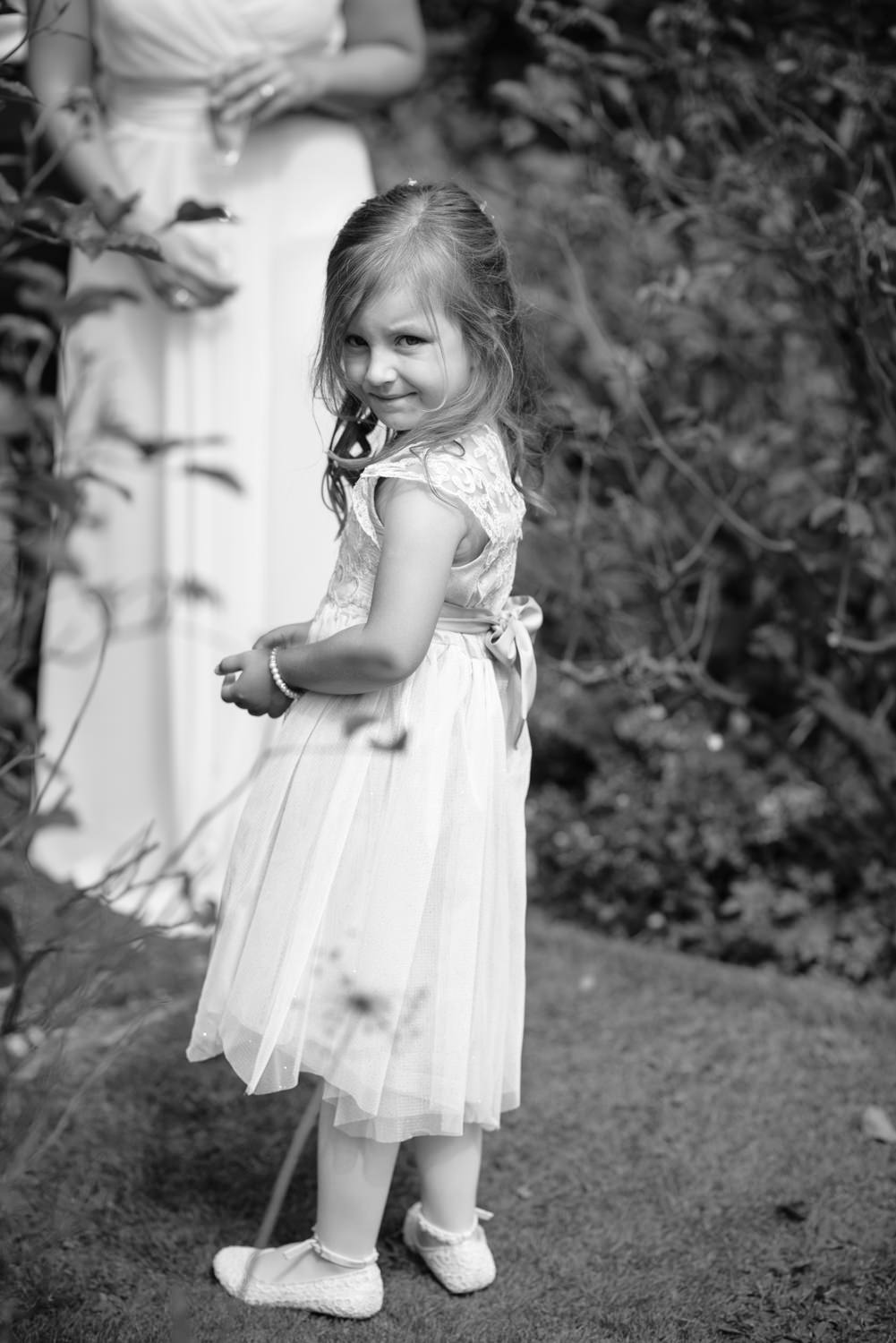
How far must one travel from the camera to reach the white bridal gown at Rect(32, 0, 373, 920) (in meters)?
2.88

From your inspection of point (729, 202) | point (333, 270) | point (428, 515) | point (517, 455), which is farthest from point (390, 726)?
point (729, 202)

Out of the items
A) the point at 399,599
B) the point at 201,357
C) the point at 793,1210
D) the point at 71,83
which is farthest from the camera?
the point at 201,357

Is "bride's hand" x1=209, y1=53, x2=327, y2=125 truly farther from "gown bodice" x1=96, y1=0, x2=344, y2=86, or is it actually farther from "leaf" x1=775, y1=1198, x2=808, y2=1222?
"leaf" x1=775, y1=1198, x2=808, y2=1222

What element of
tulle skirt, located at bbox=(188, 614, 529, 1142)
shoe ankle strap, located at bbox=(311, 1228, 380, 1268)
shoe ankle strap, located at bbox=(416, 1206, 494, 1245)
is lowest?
shoe ankle strap, located at bbox=(416, 1206, 494, 1245)

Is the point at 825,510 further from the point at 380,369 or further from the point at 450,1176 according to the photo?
the point at 450,1176

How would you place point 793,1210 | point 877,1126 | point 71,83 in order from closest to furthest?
point 793,1210
point 877,1126
point 71,83

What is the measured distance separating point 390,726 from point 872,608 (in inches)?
71.0

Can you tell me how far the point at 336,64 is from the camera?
284 cm

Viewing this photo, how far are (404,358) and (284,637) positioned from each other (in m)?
0.41

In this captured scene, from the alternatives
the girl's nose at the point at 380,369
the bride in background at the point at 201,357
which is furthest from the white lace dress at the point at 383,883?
the bride in background at the point at 201,357

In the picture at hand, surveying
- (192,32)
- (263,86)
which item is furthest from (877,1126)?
(192,32)

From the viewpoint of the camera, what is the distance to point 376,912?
1769 millimetres

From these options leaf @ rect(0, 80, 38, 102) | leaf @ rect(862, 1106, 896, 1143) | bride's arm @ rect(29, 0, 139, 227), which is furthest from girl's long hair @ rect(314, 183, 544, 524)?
leaf @ rect(862, 1106, 896, 1143)

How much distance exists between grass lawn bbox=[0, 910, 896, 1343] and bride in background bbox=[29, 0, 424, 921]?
0.47 m
